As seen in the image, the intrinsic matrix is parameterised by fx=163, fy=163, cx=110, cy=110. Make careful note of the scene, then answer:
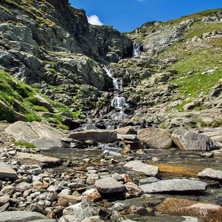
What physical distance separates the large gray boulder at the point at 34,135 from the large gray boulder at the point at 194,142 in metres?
7.69

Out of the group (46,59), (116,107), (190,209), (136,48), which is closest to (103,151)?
(190,209)

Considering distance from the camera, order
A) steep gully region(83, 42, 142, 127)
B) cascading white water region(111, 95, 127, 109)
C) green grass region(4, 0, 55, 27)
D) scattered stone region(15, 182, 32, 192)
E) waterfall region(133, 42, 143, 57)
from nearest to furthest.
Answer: scattered stone region(15, 182, 32, 192)
steep gully region(83, 42, 142, 127)
cascading white water region(111, 95, 127, 109)
green grass region(4, 0, 55, 27)
waterfall region(133, 42, 143, 57)

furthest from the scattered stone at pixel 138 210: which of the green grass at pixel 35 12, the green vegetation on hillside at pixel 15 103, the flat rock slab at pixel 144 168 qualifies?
the green grass at pixel 35 12

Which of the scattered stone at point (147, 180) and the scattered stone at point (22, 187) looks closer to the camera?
the scattered stone at point (22, 187)

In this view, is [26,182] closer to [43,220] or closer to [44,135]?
[43,220]

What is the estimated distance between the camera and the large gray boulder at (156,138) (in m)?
11.5

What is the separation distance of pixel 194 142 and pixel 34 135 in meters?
9.86

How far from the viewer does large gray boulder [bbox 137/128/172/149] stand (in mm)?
11547

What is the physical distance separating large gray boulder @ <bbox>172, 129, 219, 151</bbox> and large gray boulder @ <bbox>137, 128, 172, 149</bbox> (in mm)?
814

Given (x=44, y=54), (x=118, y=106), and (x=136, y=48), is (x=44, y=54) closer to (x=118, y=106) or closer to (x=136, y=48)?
(x=118, y=106)

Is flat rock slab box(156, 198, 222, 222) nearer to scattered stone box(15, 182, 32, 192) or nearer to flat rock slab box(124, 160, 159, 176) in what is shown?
flat rock slab box(124, 160, 159, 176)

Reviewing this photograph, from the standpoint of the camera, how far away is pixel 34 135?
9.65m

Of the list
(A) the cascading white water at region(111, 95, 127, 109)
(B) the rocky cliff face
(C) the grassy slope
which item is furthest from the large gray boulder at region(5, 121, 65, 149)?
(A) the cascading white water at region(111, 95, 127, 109)

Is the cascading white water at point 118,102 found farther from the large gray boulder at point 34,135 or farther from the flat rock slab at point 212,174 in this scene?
the flat rock slab at point 212,174
